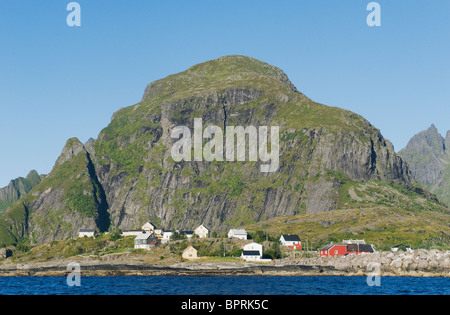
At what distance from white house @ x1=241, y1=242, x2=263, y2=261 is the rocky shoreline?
594 centimetres

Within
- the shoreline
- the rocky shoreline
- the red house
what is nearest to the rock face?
the rocky shoreline

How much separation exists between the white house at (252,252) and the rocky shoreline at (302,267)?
234 inches

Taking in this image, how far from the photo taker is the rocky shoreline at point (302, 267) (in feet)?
454

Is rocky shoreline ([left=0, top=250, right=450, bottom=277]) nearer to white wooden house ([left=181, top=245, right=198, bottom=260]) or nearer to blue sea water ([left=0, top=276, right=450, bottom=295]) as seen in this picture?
white wooden house ([left=181, top=245, right=198, bottom=260])

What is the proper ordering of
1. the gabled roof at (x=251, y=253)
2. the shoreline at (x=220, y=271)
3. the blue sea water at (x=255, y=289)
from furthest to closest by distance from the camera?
the gabled roof at (x=251, y=253) < the shoreline at (x=220, y=271) < the blue sea water at (x=255, y=289)

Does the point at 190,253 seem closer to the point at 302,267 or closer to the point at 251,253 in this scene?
the point at 251,253

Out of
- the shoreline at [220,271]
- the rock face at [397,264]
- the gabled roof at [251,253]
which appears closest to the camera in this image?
the rock face at [397,264]

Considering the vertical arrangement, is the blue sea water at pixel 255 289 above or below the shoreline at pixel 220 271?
above

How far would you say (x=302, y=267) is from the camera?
5792 inches

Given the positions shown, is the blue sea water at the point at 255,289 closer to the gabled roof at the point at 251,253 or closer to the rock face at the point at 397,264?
the rock face at the point at 397,264

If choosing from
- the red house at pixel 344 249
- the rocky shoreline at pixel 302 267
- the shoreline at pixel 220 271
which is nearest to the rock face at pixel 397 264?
the rocky shoreline at pixel 302 267

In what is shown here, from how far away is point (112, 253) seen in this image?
181 metres
